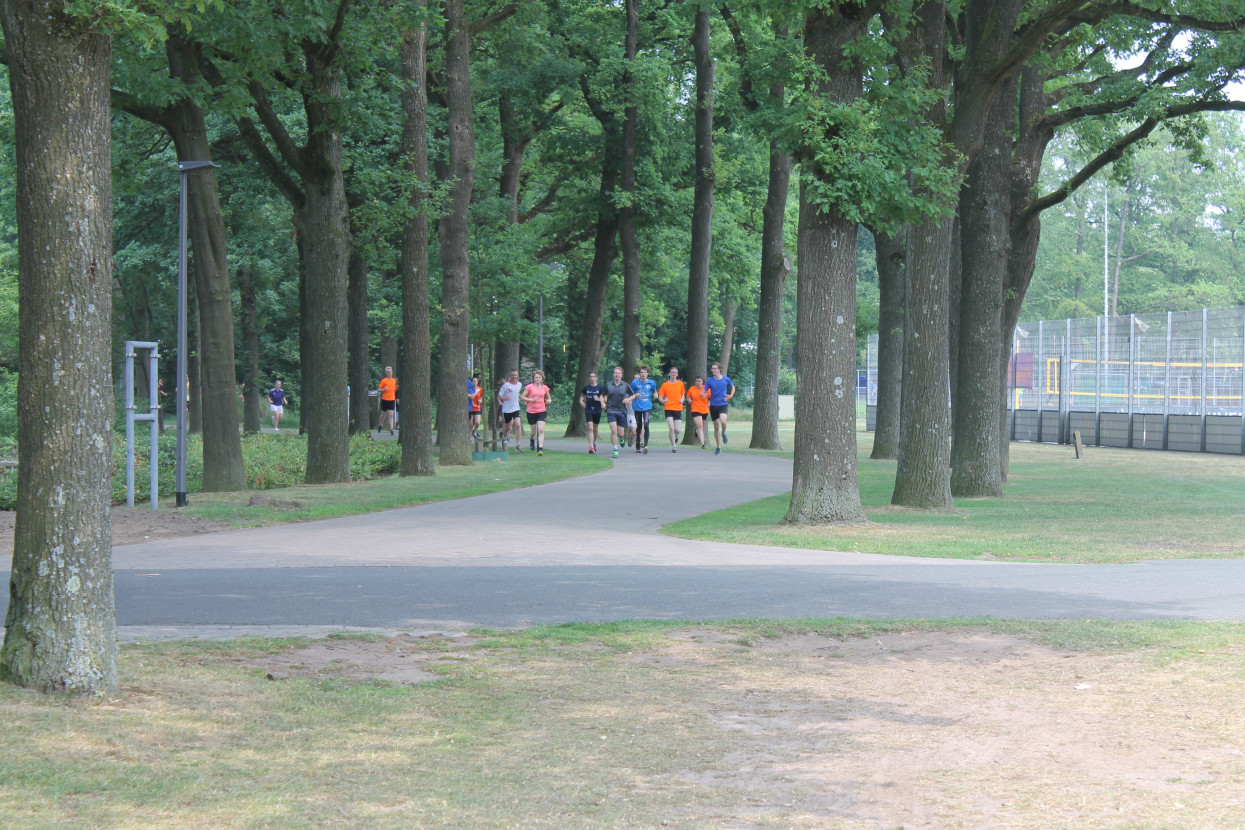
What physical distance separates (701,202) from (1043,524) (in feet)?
65.9

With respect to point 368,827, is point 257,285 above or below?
above

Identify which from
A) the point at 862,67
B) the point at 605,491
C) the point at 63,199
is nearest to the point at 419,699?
the point at 63,199

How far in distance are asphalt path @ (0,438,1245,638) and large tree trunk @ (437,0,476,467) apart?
999 centimetres

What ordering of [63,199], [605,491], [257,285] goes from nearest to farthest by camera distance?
[63,199] → [605,491] → [257,285]

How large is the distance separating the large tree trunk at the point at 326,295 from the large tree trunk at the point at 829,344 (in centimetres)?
903

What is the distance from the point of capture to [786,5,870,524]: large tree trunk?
15594 mm

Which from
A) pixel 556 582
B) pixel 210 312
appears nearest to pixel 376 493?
pixel 210 312

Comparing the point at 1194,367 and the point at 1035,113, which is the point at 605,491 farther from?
the point at 1194,367

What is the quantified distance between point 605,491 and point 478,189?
14.7m

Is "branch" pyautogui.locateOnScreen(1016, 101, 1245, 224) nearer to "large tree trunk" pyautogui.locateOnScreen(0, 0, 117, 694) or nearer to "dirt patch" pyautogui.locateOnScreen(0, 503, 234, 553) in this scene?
"dirt patch" pyautogui.locateOnScreen(0, 503, 234, 553)

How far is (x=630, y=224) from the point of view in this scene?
121 feet

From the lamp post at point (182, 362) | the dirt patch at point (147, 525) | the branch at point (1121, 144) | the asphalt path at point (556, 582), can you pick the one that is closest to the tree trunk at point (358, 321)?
the lamp post at point (182, 362)

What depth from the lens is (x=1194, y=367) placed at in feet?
124

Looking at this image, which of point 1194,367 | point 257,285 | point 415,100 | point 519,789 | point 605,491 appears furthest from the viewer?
point 257,285
